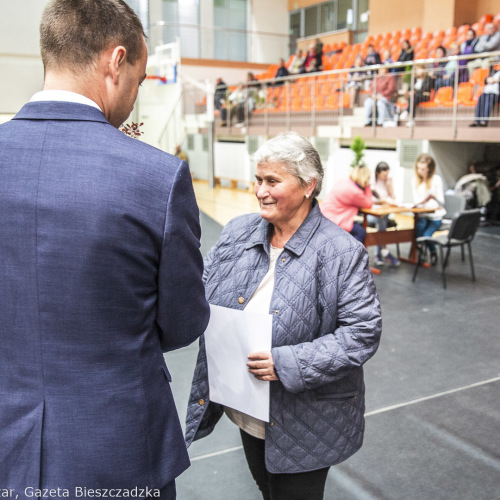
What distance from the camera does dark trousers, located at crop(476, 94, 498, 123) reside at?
905 centimetres

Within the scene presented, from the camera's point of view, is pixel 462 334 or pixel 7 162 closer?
pixel 7 162

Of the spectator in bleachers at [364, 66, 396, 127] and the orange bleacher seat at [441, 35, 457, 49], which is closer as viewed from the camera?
the spectator in bleachers at [364, 66, 396, 127]

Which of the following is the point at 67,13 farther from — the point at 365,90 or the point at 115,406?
the point at 365,90

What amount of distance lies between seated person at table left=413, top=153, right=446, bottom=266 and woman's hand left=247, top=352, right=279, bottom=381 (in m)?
5.92

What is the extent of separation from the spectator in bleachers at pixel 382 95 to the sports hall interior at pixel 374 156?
17 cm

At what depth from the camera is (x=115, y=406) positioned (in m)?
1.08

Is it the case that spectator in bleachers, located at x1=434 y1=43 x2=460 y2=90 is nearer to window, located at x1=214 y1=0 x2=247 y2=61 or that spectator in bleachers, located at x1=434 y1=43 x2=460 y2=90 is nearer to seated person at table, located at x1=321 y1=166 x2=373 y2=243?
seated person at table, located at x1=321 y1=166 x2=373 y2=243

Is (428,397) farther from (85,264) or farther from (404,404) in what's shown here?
(85,264)

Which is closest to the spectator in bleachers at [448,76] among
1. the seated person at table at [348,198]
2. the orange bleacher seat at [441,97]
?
the orange bleacher seat at [441,97]

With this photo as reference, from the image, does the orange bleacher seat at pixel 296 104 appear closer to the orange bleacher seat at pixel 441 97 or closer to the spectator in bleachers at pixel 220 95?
the spectator in bleachers at pixel 220 95

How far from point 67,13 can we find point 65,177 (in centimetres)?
31

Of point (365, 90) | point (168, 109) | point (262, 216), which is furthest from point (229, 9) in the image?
point (262, 216)

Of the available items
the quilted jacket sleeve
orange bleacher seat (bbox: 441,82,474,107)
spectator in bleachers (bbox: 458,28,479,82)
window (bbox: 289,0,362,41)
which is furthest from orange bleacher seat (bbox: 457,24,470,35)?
the quilted jacket sleeve

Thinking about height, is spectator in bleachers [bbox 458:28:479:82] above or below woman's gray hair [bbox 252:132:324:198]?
above
